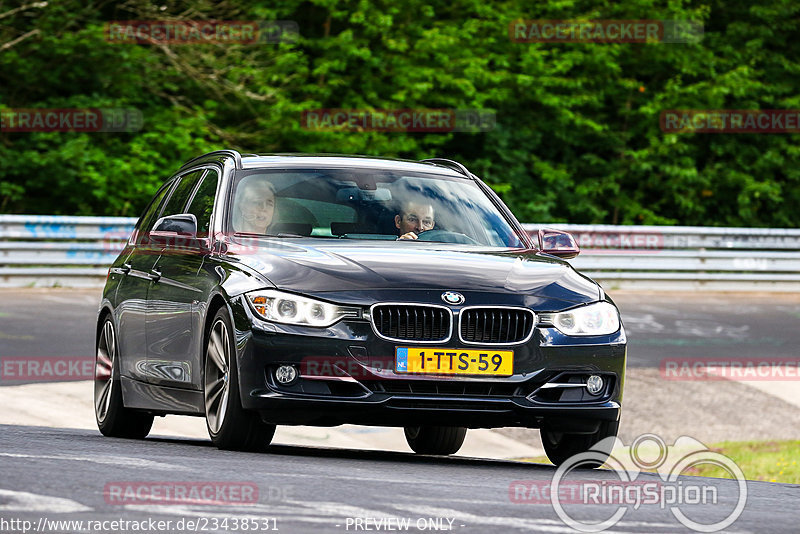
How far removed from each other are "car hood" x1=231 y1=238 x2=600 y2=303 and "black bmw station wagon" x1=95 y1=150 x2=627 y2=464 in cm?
1

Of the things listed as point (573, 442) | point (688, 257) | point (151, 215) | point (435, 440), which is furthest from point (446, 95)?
point (573, 442)

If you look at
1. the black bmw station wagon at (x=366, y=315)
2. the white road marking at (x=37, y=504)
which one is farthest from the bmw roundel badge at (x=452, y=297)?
the white road marking at (x=37, y=504)

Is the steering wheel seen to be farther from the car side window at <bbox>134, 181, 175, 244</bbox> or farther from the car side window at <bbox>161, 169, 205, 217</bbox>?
the car side window at <bbox>134, 181, 175, 244</bbox>

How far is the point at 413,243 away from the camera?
8750mm

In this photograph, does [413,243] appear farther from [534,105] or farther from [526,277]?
[534,105]

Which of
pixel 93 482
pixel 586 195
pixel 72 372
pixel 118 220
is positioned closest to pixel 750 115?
pixel 586 195

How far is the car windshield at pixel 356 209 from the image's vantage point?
8.84 m

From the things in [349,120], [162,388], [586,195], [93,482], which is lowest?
[586,195]

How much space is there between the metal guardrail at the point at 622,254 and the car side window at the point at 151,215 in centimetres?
1204

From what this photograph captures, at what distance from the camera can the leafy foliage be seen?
27375mm

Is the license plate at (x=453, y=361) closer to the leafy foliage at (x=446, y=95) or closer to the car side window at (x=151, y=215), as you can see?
the car side window at (x=151, y=215)

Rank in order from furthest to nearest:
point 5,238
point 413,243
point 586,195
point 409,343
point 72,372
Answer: point 586,195 < point 5,238 < point 72,372 < point 413,243 < point 409,343

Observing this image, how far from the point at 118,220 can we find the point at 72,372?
7637 mm

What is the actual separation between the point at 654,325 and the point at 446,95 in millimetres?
10231
